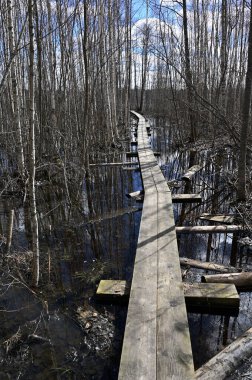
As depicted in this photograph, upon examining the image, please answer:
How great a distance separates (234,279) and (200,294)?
554 mm

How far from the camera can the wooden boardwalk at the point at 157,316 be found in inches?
89.7

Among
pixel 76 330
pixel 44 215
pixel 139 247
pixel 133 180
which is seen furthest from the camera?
pixel 133 180

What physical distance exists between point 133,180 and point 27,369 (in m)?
6.67

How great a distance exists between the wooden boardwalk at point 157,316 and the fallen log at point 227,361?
0.11 m

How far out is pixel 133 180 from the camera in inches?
358

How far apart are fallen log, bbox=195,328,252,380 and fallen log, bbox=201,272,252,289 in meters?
1.04

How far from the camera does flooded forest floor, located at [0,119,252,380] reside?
2879 mm

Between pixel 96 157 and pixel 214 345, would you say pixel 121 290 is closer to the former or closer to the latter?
pixel 214 345

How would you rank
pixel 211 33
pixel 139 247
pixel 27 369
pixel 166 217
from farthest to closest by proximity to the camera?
pixel 211 33
pixel 166 217
pixel 139 247
pixel 27 369

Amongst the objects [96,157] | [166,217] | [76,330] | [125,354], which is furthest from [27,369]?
[96,157]

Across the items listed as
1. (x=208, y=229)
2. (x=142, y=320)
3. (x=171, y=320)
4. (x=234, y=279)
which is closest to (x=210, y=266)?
(x=234, y=279)

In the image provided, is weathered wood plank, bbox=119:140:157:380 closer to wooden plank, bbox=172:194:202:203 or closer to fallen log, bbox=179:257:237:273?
fallen log, bbox=179:257:237:273

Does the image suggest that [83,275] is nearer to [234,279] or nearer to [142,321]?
[142,321]

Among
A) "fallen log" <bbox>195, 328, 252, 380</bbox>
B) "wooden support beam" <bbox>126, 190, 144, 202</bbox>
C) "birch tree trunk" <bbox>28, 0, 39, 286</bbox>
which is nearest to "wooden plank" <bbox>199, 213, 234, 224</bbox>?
"wooden support beam" <bbox>126, 190, 144, 202</bbox>
